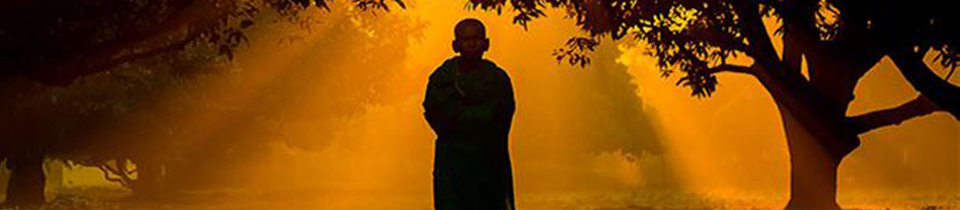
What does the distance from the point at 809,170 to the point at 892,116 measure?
1.96 m

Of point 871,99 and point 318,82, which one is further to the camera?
point 871,99

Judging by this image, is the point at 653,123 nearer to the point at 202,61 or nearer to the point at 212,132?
the point at 212,132

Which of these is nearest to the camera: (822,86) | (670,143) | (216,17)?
(216,17)

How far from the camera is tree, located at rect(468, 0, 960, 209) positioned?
17453 millimetres

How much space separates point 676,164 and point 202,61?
4378cm

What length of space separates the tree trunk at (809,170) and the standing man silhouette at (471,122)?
1567 centimetres

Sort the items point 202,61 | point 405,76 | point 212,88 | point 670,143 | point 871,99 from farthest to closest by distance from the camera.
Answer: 1. point 670,143
2. point 871,99
3. point 405,76
4. point 212,88
5. point 202,61

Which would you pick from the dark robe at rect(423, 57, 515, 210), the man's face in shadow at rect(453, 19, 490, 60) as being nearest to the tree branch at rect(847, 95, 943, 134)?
the dark robe at rect(423, 57, 515, 210)

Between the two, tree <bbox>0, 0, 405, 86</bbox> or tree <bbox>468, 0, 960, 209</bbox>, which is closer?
tree <bbox>468, 0, 960, 209</bbox>

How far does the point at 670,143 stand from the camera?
72688 mm

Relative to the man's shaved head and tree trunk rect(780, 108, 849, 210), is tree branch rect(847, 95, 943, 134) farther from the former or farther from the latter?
the man's shaved head

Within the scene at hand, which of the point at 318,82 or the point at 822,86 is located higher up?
the point at 318,82

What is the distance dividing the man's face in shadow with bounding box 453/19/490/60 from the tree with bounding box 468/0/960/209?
787cm

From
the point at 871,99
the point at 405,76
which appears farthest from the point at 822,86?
the point at 871,99
